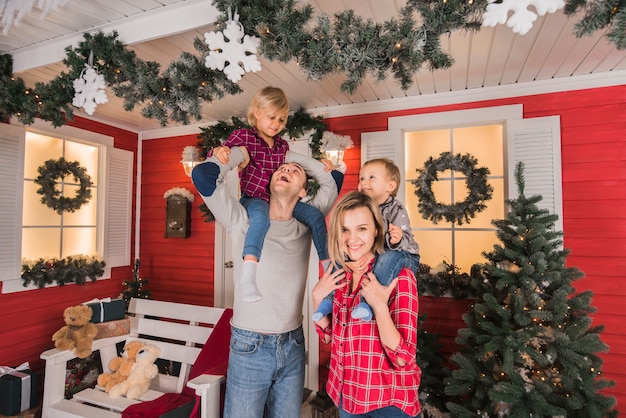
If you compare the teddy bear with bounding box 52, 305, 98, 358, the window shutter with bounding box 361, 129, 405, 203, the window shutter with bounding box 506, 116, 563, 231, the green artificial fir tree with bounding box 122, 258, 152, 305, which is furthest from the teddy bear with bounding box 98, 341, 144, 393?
the window shutter with bounding box 506, 116, 563, 231

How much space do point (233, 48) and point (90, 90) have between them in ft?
3.19

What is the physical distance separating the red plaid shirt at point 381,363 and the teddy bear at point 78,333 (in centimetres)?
225

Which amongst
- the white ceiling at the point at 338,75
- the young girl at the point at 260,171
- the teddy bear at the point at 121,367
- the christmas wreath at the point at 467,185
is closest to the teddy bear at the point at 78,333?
the teddy bear at the point at 121,367

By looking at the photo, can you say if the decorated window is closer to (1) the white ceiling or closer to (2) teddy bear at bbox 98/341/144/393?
(1) the white ceiling

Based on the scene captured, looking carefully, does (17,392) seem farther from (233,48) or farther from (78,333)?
(233,48)

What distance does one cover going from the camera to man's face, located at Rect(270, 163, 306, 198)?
1389 mm

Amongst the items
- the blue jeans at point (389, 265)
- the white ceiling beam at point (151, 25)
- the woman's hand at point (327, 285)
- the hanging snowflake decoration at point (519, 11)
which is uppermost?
the white ceiling beam at point (151, 25)

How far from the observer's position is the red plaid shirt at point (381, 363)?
1221 mm

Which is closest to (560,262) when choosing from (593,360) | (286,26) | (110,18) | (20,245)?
(593,360)

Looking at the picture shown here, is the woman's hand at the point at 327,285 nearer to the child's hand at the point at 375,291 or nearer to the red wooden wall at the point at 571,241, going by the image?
the child's hand at the point at 375,291

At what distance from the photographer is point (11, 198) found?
3.16 metres

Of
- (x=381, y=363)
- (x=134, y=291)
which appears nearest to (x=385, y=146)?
(x=381, y=363)

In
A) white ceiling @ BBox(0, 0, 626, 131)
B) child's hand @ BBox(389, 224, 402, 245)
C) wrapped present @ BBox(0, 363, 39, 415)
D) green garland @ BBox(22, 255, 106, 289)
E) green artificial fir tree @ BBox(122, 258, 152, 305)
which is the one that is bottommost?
wrapped present @ BBox(0, 363, 39, 415)

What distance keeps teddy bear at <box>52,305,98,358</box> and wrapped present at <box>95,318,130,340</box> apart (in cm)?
7
